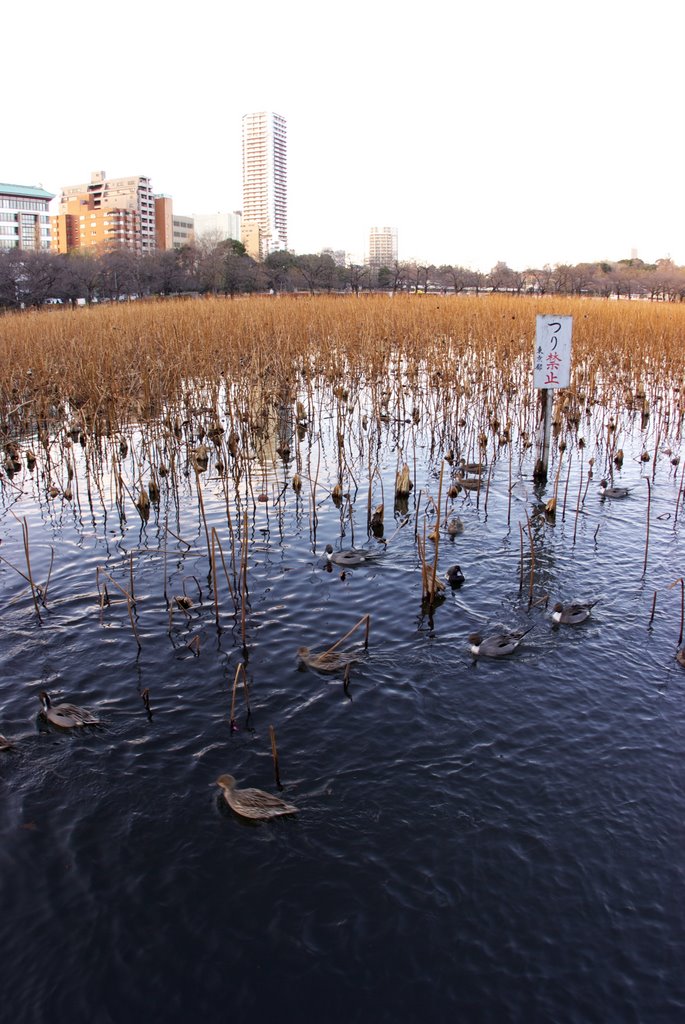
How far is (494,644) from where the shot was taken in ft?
15.0

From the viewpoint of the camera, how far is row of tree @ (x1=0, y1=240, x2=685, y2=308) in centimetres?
3123

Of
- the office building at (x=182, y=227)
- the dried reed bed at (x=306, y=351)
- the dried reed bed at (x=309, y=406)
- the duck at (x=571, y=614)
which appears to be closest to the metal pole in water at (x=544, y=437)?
the dried reed bed at (x=309, y=406)

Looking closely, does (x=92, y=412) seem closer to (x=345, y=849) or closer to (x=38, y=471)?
(x=38, y=471)

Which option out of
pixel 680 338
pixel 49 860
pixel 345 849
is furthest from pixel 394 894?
pixel 680 338

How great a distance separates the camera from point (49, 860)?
10.2 feet

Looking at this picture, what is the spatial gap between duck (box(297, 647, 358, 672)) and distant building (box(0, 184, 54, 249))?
8973 cm

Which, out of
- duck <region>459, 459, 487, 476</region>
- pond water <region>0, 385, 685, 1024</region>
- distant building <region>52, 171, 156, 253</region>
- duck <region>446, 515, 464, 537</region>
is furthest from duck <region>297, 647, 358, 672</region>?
distant building <region>52, 171, 156, 253</region>

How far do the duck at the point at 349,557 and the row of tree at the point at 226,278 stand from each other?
25132mm

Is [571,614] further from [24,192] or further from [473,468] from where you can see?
[24,192]

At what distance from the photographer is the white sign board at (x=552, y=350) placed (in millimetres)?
7390

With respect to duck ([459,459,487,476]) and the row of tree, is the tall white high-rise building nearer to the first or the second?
the row of tree

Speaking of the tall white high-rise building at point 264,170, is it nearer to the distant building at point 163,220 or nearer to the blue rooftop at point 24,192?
the distant building at point 163,220

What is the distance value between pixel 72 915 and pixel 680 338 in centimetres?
1488

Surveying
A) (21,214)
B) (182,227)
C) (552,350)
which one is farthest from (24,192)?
(552,350)
